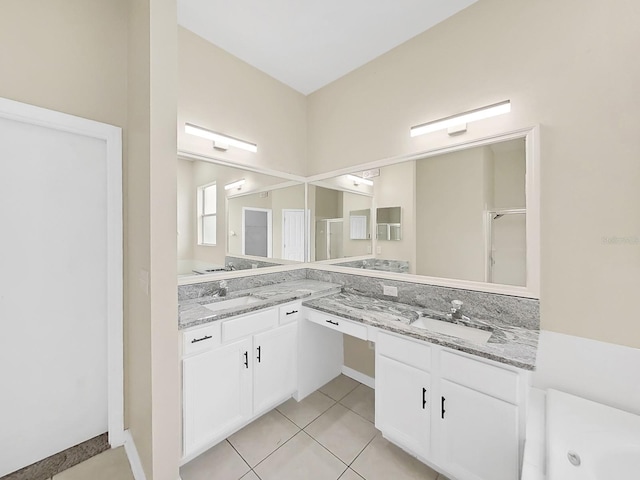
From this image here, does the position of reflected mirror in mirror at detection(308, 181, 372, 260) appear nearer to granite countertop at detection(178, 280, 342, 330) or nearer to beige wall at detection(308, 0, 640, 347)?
granite countertop at detection(178, 280, 342, 330)

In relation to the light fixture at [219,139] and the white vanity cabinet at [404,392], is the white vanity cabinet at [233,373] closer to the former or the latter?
the white vanity cabinet at [404,392]

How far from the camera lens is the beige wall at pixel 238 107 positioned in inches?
79.5

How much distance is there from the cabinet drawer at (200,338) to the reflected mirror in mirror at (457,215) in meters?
1.40

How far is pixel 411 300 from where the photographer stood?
204cm

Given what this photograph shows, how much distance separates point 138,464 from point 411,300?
204cm

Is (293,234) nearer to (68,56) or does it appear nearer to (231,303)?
(231,303)

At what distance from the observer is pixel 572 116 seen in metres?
1.40

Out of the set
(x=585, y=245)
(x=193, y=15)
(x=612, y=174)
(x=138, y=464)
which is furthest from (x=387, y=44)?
(x=138, y=464)

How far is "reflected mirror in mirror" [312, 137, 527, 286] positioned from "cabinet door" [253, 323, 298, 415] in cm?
99

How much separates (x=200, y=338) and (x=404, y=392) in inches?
50.4

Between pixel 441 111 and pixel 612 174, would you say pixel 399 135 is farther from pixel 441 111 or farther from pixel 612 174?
pixel 612 174

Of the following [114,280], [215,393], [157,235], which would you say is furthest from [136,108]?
[215,393]

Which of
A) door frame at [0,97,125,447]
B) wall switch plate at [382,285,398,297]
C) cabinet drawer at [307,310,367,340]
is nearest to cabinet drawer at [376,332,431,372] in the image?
cabinet drawer at [307,310,367,340]

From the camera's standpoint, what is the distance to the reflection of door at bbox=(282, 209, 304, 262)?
112 inches
